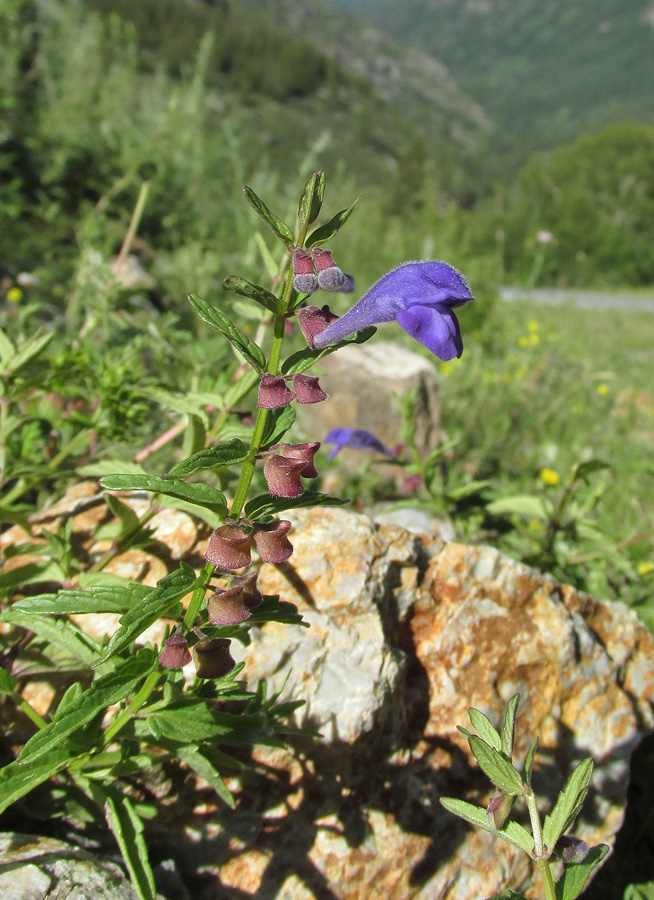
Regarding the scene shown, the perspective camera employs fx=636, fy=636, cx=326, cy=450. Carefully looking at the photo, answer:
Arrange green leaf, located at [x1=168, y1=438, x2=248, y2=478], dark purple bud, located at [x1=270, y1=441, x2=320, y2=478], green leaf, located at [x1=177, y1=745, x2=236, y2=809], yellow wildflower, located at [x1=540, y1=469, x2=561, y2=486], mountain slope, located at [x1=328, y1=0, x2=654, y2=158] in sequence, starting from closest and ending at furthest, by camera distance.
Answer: green leaf, located at [x1=168, y1=438, x2=248, y2=478] → dark purple bud, located at [x1=270, y1=441, x2=320, y2=478] → green leaf, located at [x1=177, y1=745, x2=236, y2=809] → yellow wildflower, located at [x1=540, y1=469, x2=561, y2=486] → mountain slope, located at [x1=328, y1=0, x2=654, y2=158]

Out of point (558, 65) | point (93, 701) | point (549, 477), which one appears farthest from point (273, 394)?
point (558, 65)

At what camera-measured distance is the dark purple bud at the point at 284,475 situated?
1.11 m

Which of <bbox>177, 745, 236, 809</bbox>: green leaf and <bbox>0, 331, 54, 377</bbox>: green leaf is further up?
<bbox>0, 331, 54, 377</bbox>: green leaf

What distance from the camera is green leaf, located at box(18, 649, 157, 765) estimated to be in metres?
1.10

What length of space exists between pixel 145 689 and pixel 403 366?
10.7 ft

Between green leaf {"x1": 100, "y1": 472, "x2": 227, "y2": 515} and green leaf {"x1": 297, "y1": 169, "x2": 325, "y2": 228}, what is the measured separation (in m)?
0.51

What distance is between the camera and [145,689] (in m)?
1.27

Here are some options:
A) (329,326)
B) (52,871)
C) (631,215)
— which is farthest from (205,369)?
(631,215)

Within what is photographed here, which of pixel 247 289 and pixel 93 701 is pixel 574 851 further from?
pixel 247 289

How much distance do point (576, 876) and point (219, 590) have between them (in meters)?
0.93

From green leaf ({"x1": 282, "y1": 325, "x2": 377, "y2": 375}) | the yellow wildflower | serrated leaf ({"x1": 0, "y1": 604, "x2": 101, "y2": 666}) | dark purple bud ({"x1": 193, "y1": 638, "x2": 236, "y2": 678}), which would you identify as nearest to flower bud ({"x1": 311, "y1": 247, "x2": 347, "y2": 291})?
green leaf ({"x1": 282, "y1": 325, "x2": 377, "y2": 375})

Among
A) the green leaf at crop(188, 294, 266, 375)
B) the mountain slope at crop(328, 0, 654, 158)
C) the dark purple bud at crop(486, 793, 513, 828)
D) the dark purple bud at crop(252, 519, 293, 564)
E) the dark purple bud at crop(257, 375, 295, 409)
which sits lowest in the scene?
the dark purple bud at crop(486, 793, 513, 828)

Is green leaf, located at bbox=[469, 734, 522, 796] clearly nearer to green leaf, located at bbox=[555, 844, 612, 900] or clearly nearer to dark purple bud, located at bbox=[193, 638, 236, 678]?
green leaf, located at bbox=[555, 844, 612, 900]

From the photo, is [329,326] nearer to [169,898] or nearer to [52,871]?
[52,871]
